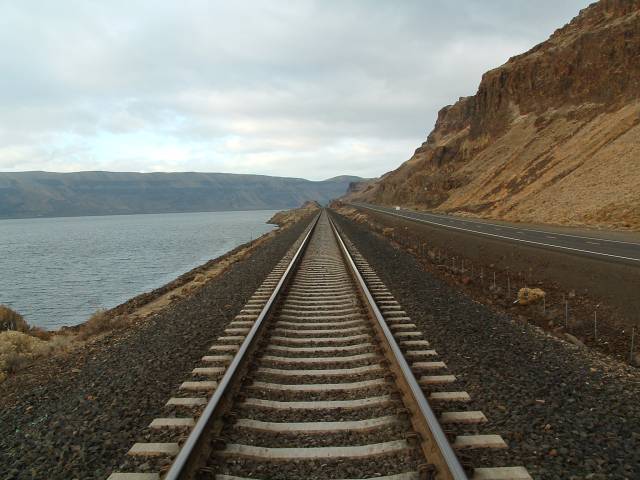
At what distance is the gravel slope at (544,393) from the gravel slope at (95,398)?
3547 mm

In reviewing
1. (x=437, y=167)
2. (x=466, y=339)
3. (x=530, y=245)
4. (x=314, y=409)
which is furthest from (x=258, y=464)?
(x=437, y=167)

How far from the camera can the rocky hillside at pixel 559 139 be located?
3231 cm

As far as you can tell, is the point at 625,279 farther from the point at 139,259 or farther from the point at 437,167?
the point at 437,167

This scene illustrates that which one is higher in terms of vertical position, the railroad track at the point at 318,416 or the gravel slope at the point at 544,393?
the railroad track at the point at 318,416

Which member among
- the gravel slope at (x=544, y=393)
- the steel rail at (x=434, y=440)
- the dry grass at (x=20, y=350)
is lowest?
the dry grass at (x=20, y=350)

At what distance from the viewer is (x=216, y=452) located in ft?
12.3

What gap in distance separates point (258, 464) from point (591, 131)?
4975cm

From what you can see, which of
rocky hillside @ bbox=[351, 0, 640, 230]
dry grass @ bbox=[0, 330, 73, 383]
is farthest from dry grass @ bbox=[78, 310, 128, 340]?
rocky hillside @ bbox=[351, 0, 640, 230]

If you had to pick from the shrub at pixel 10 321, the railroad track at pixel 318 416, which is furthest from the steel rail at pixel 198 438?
the shrub at pixel 10 321

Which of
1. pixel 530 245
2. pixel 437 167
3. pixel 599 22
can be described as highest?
pixel 599 22

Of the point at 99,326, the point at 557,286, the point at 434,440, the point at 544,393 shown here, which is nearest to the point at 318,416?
the point at 434,440

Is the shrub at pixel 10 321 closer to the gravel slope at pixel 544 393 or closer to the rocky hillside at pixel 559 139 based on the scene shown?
the gravel slope at pixel 544 393

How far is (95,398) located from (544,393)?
17.0 feet

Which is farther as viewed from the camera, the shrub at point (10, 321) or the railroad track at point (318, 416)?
the shrub at point (10, 321)
